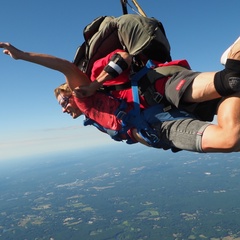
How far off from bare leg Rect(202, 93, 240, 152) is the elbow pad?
1163mm

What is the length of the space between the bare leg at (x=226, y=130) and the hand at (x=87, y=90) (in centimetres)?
138

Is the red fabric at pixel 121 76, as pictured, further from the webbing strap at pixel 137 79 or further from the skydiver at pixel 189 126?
the skydiver at pixel 189 126

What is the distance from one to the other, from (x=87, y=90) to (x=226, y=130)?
1.66m

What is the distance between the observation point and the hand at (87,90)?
121 inches

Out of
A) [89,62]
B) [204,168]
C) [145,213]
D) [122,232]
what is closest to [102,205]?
[145,213]

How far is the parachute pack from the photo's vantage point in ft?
9.58

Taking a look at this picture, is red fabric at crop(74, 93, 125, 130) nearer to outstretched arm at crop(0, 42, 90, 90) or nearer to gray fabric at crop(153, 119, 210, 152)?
outstretched arm at crop(0, 42, 90, 90)

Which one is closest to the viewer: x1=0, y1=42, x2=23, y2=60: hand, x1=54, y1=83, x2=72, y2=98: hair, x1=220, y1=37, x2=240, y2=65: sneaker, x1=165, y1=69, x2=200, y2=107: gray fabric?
x1=220, y1=37, x2=240, y2=65: sneaker

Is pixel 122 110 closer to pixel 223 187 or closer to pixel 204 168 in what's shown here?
pixel 223 187

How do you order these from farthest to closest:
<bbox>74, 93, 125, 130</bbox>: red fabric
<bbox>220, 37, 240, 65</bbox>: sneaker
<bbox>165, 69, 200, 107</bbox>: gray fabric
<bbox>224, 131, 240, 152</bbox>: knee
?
<bbox>74, 93, 125, 130</bbox>: red fabric
<bbox>165, 69, 200, 107</bbox>: gray fabric
<bbox>224, 131, 240, 152</bbox>: knee
<bbox>220, 37, 240, 65</bbox>: sneaker

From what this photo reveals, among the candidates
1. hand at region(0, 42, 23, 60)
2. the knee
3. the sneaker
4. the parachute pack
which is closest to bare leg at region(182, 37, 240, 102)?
the sneaker

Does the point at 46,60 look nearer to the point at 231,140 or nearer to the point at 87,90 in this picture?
the point at 87,90

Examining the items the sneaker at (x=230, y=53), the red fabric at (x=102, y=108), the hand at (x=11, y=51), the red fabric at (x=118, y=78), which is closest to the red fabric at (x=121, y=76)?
the red fabric at (x=118, y=78)

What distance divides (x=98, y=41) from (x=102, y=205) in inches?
3944
